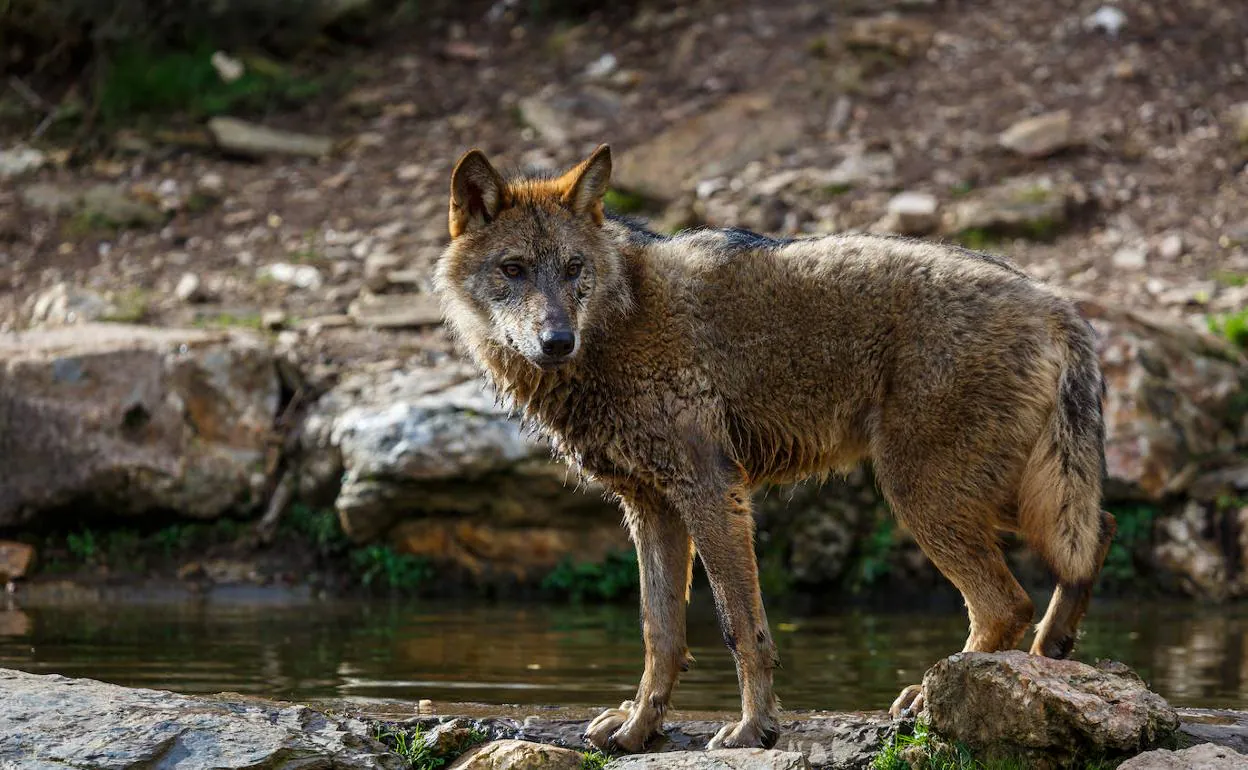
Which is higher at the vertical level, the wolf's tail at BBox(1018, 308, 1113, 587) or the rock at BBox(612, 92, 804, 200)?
the rock at BBox(612, 92, 804, 200)

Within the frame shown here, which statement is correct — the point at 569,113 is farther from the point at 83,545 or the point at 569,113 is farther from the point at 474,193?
the point at 474,193

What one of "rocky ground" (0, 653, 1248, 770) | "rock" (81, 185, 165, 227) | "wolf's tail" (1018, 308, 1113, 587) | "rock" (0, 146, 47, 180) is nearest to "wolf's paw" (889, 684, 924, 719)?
"rocky ground" (0, 653, 1248, 770)

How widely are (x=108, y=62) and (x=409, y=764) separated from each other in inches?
555

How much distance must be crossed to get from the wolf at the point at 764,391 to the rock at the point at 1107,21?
39.5ft

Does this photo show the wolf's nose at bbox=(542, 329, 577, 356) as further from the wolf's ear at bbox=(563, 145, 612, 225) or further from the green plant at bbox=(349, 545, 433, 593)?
the green plant at bbox=(349, 545, 433, 593)

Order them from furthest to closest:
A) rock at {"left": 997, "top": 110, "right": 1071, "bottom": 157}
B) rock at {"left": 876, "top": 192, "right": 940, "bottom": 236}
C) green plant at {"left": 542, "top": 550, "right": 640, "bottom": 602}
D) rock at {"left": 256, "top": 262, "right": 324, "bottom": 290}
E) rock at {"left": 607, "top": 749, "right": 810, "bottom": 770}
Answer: rock at {"left": 997, "top": 110, "right": 1071, "bottom": 157} → rock at {"left": 256, "top": 262, "right": 324, "bottom": 290} → rock at {"left": 876, "top": 192, "right": 940, "bottom": 236} → green plant at {"left": 542, "top": 550, "right": 640, "bottom": 602} → rock at {"left": 607, "top": 749, "right": 810, "bottom": 770}

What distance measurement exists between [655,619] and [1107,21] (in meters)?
13.4

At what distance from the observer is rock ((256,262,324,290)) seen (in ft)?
45.3

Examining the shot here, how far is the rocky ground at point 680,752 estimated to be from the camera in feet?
15.3

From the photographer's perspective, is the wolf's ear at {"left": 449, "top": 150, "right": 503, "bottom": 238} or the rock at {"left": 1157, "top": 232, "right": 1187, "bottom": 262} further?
the rock at {"left": 1157, "top": 232, "right": 1187, "bottom": 262}

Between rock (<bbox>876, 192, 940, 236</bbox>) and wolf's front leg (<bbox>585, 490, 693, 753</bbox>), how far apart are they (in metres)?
8.11

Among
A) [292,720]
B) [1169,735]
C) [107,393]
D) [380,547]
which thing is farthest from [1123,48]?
[292,720]

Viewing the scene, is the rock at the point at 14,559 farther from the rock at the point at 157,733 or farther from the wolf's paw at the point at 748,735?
the wolf's paw at the point at 748,735

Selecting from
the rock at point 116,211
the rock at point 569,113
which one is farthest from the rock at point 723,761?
the rock at point 116,211
